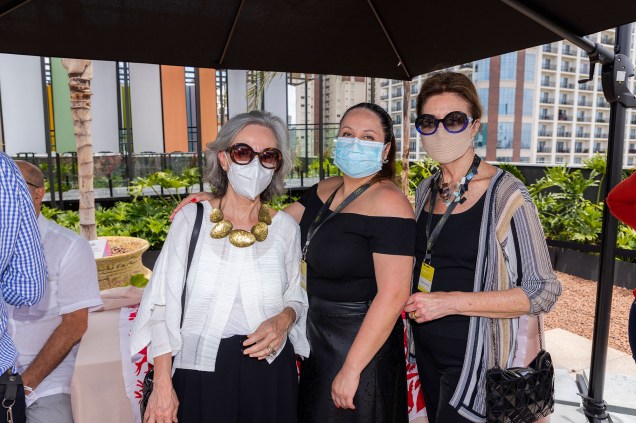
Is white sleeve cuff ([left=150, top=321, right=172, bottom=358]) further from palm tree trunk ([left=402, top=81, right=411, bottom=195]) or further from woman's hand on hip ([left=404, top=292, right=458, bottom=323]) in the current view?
palm tree trunk ([left=402, top=81, right=411, bottom=195])

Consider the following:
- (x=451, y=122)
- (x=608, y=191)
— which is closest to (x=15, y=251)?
(x=451, y=122)

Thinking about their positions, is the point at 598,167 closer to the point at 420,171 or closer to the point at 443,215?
the point at 420,171

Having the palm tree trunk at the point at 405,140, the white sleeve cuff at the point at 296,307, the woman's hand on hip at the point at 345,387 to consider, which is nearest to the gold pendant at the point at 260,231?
the white sleeve cuff at the point at 296,307

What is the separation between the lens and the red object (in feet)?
7.11

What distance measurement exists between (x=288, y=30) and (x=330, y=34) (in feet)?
0.88

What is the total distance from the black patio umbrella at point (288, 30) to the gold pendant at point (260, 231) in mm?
1400

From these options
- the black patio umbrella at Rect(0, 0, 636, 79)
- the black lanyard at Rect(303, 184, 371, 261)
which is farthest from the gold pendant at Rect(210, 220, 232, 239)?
the black patio umbrella at Rect(0, 0, 636, 79)

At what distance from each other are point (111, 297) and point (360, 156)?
1943mm

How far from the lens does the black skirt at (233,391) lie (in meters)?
1.87

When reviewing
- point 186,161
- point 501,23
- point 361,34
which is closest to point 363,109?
point 501,23

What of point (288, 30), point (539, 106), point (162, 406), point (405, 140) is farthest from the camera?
point (539, 106)

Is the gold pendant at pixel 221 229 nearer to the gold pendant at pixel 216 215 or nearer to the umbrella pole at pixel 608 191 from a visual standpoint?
the gold pendant at pixel 216 215

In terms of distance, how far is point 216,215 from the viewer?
1.98 meters

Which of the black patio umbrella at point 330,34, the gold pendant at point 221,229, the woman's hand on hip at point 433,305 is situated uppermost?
the black patio umbrella at point 330,34
